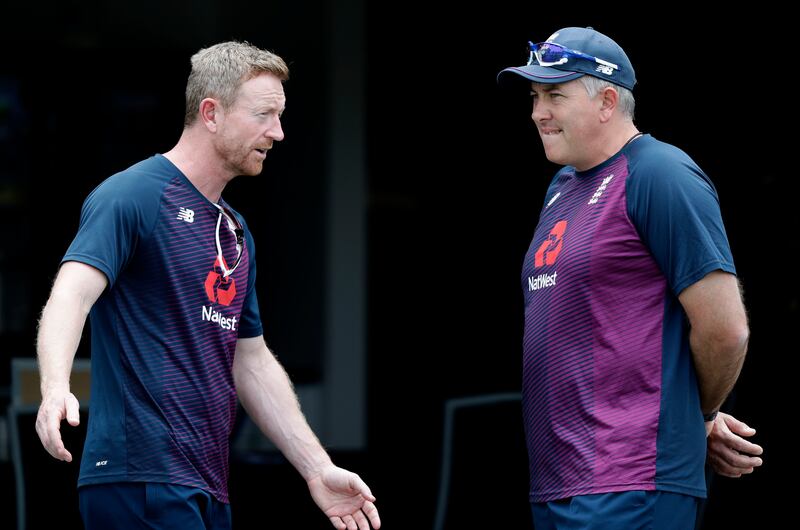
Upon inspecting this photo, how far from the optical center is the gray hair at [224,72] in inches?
107

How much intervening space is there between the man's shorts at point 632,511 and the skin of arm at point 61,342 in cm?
99

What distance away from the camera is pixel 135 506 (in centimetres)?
251

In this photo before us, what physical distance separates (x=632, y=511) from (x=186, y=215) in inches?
43.1

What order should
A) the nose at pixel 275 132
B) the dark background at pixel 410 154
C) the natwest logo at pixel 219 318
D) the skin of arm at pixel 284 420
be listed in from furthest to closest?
1. the dark background at pixel 410 154
2. the skin of arm at pixel 284 420
3. the nose at pixel 275 132
4. the natwest logo at pixel 219 318

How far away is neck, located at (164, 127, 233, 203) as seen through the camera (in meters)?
2.69

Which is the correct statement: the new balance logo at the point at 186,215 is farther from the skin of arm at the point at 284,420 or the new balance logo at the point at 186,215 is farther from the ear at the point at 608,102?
the ear at the point at 608,102

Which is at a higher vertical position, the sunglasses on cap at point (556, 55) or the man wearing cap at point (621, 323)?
the sunglasses on cap at point (556, 55)

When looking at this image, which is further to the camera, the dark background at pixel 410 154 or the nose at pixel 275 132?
the dark background at pixel 410 154

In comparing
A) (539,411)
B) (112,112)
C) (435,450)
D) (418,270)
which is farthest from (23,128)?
(539,411)

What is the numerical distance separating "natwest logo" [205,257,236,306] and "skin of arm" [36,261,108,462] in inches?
10.3

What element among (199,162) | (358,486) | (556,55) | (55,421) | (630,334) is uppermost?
(556,55)

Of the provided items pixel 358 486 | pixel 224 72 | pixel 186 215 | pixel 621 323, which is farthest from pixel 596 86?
pixel 358 486

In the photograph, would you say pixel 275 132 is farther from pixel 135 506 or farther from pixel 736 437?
pixel 736 437

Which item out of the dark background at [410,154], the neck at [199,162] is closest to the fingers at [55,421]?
the neck at [199,162]
